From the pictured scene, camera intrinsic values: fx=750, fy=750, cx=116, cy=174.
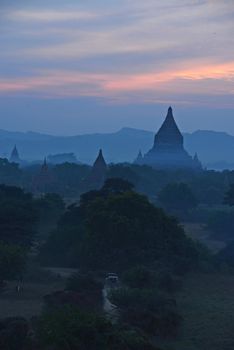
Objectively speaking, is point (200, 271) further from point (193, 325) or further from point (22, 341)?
point (22, 341)

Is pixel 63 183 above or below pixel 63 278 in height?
above

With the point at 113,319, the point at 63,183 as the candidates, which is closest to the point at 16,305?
the point at 113,319

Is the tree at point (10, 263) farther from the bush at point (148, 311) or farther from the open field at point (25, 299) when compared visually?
the bush at point (148, 311)

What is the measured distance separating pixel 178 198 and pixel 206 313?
24.8 m

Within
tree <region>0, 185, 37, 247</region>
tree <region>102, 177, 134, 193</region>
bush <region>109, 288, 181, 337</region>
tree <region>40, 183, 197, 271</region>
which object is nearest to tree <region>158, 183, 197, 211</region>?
tree <region>102, 177, 134, 193</region>

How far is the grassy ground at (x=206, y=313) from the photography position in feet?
47.6

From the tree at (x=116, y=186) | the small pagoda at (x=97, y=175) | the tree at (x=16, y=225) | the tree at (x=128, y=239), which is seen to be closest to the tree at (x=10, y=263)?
the tree at (x=128, y=239)

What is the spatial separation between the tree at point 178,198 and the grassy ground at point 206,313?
18.8m

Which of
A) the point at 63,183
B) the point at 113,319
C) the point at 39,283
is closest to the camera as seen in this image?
the point at 113,319

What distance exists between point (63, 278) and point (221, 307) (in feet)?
17.9

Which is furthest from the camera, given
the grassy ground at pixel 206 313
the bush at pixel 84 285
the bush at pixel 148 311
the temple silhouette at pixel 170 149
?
the temple silhouette at pixel 170 149

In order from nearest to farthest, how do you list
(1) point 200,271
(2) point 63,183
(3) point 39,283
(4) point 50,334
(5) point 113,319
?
1. (4) point 50,334
2. (5) point 113,319
3. (3) point 39,283
4. (1) point 200,271
5. (2) point 63,183

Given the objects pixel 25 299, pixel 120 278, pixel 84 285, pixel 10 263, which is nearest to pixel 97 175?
pixel 120 278

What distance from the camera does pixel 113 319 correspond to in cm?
1530
